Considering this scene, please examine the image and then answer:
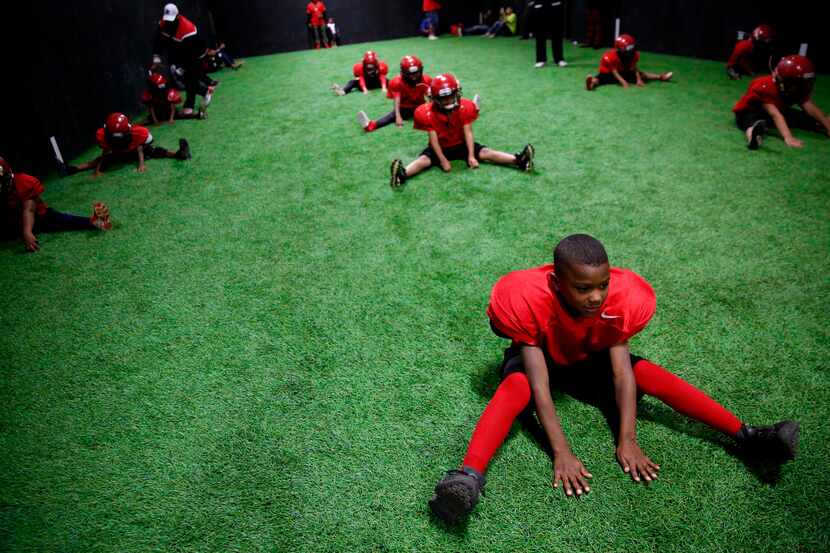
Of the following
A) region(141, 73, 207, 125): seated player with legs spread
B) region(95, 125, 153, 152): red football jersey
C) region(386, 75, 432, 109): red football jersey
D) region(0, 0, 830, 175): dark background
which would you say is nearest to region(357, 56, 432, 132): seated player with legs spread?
region(386, 75, 432, 109): red football jersey

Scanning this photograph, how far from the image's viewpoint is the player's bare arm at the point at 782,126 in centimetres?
435

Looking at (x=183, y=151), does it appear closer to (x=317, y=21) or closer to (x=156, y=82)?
(x=156, y=82)

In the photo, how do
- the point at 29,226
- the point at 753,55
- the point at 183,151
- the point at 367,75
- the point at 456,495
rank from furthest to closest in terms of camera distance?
1. the point at 367,75
2. the point at 753,55
3. the point at 183,151
4. the point at 29,226
5. the point at 456,495

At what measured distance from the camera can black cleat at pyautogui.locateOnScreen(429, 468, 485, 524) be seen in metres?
1.52

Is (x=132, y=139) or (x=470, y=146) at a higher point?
(x=132, y=139)

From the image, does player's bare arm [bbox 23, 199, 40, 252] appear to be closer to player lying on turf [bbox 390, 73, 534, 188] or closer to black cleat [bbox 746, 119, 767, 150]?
player lying on turf [bbox 390, 73, 534, 188]

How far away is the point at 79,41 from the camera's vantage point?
6.51 m

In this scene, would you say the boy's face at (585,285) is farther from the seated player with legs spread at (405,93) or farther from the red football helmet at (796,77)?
the seated player with legs spread at (405,93)

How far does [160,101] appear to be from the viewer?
721 cm

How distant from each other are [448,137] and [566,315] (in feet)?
10.4

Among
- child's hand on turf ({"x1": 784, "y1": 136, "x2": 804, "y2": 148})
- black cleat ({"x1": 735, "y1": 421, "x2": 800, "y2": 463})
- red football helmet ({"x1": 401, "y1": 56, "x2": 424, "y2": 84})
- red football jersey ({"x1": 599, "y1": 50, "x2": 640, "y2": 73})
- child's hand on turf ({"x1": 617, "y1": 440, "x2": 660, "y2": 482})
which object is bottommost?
child's hand on turf ({"x1": 617, "y1": 440, "x2": 660, "y2": 482})

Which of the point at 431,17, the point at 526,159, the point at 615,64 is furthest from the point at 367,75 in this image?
the point at 431,17

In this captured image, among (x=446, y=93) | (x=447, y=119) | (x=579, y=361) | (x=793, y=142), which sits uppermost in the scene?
(x=446, y=93)

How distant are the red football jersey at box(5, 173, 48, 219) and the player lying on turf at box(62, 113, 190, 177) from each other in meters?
1.37
